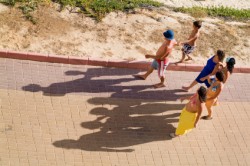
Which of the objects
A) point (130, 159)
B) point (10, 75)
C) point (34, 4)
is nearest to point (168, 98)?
point (130, 159)

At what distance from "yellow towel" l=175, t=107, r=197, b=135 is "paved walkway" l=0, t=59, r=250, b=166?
0.88 feet

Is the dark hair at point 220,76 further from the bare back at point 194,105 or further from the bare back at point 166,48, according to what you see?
the bare back at point 166,48

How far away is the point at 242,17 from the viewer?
14.0 metres

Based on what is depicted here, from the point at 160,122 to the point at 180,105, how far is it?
79 centimetres

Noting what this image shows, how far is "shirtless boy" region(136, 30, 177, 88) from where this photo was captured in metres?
10.1

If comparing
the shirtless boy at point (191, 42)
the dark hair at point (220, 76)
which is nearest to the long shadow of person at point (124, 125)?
the shirtless boy at point (191, 42)

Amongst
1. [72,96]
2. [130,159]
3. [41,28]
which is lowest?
[130,159]

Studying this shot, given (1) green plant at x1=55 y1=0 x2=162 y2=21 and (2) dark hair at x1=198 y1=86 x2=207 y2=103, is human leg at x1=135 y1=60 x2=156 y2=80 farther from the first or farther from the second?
(1) green plant at x1=55 y1=0 x2=162 y2=21

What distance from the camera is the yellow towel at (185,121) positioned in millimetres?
9578

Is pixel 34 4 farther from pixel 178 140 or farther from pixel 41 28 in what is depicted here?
pixel 178 140

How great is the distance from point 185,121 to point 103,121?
1737mm

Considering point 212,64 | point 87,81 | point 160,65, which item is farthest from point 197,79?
point 87,81

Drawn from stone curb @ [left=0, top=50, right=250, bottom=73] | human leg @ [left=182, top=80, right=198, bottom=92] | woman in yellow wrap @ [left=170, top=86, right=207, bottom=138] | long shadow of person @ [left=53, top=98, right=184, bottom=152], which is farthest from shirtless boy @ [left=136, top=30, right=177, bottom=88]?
woman in yellow wrap @ [left=170, top=86, right=207, bottom=138]

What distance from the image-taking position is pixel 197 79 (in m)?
10.6
